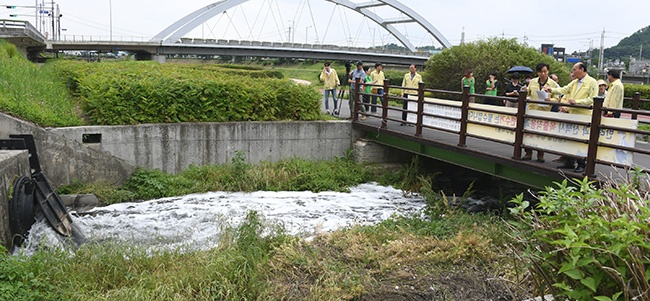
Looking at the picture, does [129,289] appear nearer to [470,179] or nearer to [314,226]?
[314,226]

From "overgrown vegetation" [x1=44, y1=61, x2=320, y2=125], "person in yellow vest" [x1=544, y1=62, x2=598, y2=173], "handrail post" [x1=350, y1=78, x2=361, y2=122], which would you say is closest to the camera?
"person in yellow vest" [x1=544, y1=62, x2=598, y2=173]

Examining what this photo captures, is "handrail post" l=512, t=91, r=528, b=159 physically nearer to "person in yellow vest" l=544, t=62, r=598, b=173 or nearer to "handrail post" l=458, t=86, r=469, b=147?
"person in yellow vest" l=544, t=62, r=598, b=173

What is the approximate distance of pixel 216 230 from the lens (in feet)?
29.8

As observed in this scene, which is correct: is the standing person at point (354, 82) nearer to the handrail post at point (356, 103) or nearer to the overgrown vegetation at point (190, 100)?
the handrail post at point (356, 103)

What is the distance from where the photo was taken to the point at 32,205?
26.9 feet

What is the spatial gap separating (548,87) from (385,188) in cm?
425

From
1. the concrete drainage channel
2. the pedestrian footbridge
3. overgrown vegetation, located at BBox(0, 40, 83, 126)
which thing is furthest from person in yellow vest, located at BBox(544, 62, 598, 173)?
overgrown vegetation, located at BBox(0, 40, 83, 126)

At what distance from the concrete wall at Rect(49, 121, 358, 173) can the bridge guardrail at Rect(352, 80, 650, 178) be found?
99.3 inches

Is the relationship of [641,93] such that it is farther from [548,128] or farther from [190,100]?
[190,100]

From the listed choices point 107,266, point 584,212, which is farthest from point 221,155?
point 584,212

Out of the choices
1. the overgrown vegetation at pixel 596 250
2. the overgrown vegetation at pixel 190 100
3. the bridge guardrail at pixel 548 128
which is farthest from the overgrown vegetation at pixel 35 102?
the overgrown vegetation at pixel 596 250

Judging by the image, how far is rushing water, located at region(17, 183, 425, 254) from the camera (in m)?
8.68

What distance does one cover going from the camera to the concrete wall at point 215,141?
11727 mm

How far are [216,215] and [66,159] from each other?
3415mm
